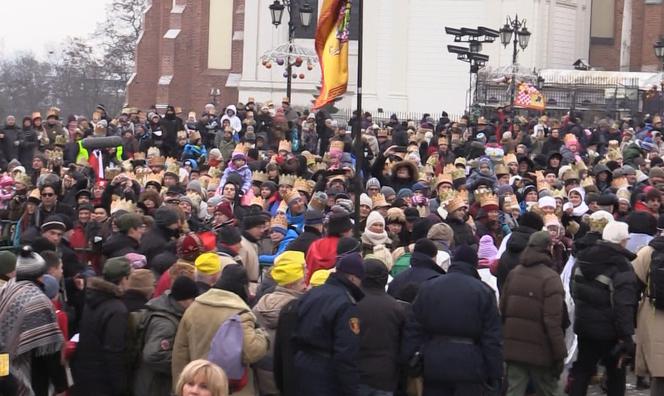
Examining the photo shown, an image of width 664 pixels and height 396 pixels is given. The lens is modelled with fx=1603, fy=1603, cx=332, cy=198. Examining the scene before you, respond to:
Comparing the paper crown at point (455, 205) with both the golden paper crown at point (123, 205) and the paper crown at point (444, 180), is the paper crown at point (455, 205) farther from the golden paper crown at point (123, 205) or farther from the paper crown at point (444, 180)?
the golden paper crown at point (123, 205)

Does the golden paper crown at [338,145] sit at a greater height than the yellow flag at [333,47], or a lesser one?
lesser

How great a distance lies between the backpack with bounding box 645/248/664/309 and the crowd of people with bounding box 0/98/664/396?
0.11 ft

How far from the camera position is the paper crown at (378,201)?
17484 millimetres

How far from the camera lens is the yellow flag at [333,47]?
14.9m

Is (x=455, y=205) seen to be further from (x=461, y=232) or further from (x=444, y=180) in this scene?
(x=444, y=180)

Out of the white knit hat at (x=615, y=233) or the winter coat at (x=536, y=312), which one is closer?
the winter coat at (x=536, y=312)

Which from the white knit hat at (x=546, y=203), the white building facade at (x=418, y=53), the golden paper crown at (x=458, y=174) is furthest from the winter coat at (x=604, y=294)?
the white building facade at (x=418, y=53)

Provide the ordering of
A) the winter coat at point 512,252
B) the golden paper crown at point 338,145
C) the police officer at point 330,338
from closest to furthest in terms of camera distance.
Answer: the police officer at point 330,338, the winter coat at point 512,252, the golden paper crown at point 338,145

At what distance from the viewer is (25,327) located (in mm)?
11188

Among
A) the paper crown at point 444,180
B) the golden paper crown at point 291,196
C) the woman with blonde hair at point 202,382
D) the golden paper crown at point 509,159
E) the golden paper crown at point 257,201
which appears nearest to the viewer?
the woman with blonde hair at point 202,382

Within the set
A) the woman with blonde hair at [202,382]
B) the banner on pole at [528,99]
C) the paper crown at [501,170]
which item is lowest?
the woman with blonde hair at [202,382]

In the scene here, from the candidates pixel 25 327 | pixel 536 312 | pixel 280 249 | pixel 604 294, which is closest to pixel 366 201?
pixel 280 249

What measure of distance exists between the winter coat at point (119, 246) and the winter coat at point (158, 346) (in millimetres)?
2768

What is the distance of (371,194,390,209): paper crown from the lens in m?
17.5
